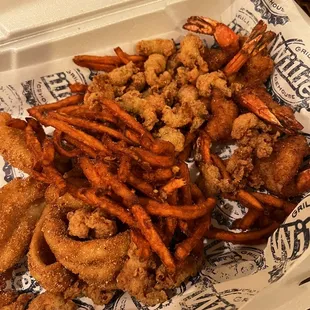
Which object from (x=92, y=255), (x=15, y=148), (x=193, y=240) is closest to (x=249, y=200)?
(x=193, y=240)

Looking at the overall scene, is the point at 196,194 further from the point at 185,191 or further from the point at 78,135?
the point at 78,135

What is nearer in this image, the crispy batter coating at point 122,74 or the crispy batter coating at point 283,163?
the crispy batter coating at point 283,163

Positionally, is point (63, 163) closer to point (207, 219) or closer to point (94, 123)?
point (94, 123)

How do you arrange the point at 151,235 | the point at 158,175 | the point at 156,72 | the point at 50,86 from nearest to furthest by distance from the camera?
the point at 151,235 < the point at 158,175 < the point at 156,72 < the point at 50,86

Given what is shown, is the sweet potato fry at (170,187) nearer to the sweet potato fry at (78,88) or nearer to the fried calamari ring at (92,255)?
the fried calamari ring at (92,255)

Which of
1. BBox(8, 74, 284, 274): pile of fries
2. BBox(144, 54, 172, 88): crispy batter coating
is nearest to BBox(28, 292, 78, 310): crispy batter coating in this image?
BBox(8, 74, 284, 274): pile of fries

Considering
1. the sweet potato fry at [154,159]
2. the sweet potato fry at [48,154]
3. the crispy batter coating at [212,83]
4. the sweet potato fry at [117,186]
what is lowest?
the sweet potato fry at [48,154]

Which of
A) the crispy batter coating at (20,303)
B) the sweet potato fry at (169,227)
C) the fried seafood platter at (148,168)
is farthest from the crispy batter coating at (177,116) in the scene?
the crispy batter coating at (20,303)
